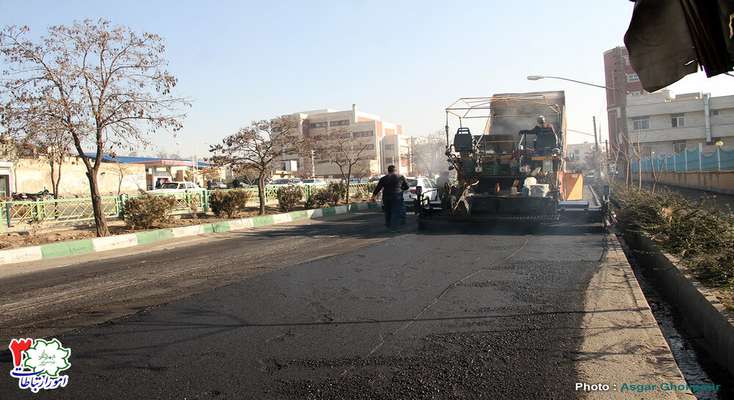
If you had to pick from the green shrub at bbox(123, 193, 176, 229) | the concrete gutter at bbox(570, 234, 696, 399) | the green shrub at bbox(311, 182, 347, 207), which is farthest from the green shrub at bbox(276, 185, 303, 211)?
the concrete gutter at bbox(570, 234, 696, 399)

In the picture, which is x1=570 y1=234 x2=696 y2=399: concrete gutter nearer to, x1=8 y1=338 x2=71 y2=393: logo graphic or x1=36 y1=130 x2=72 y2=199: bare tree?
x1=8 y1=338 x2=71 y2=393: logo graphic

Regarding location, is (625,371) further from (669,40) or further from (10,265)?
(10,265)

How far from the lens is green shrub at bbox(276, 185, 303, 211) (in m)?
23.9

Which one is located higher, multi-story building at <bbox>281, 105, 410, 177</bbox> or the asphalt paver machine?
multi-story building at <bbox>281, 105, 410, 177</bbox>

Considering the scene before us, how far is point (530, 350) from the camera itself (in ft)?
14.0

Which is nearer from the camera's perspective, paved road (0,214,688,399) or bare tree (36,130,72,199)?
paved road (0,214,688,399)

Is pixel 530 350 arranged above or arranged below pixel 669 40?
below

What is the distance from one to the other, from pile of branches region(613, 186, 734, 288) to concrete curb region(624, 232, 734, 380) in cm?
16

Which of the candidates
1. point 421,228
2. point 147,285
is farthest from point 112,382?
point 421,228

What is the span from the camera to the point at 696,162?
30.0 metres

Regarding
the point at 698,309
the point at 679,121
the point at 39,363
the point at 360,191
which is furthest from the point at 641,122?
the point at 39,363

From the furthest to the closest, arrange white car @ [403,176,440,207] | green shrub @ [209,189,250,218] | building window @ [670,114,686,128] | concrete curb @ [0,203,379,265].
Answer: building window @ [670,114,686,128]
white car @ [403,176,440,207]
green shrub @ [209,189,250,218]
concrete curb @ [0,203,379,265]

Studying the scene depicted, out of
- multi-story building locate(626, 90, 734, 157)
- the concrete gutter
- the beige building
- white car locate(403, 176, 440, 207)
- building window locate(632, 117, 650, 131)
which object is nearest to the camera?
the concrete gutter

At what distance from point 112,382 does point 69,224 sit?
49.4 feet
